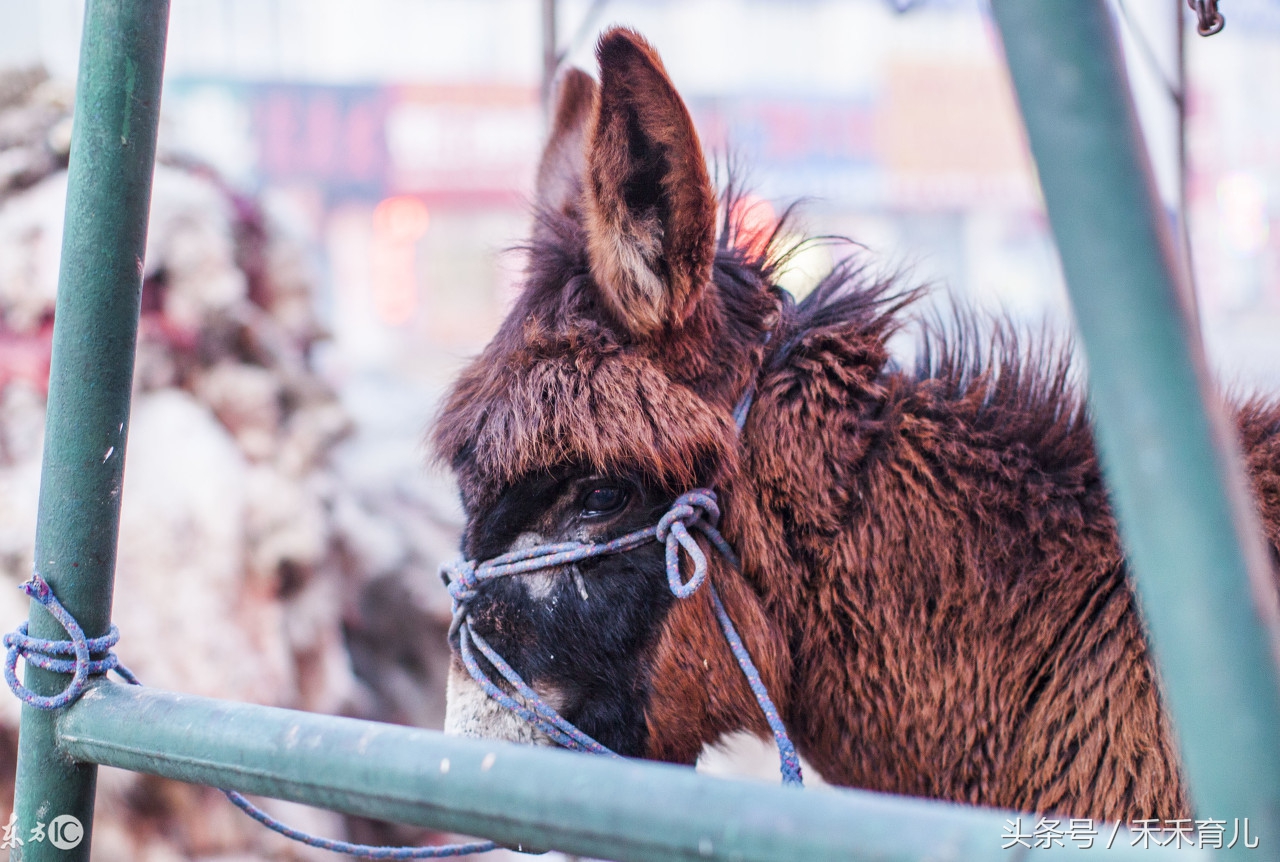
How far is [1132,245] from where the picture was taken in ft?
2.21

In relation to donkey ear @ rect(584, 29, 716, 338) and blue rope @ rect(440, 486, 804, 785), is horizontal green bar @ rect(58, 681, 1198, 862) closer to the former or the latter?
blue rope @ rect(440, 486, 804, 785)

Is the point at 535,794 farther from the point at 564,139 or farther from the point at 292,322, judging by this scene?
the point at 292,322

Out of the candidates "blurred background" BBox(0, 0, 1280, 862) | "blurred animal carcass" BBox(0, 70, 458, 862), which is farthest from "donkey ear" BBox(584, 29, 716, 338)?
"blurred animal carcass" BBox(0, 70, 458, 862)

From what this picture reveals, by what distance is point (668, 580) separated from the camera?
5.41 ft

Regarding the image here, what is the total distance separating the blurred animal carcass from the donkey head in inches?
95.3

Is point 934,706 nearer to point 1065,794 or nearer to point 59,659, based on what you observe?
point 1065,794

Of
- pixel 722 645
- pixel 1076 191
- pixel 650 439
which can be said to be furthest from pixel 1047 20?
pixel 722 645

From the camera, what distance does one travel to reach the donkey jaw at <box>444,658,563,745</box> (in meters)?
1.67

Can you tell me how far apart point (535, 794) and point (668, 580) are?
0.83 meters

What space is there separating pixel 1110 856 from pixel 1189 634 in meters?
0.18

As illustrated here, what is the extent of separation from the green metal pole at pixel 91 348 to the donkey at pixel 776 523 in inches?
25.2

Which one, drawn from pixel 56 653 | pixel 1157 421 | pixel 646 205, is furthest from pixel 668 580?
pixel 1157 421

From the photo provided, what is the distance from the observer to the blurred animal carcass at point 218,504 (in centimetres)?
354

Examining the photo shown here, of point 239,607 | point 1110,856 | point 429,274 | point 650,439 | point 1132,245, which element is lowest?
point 239,607
